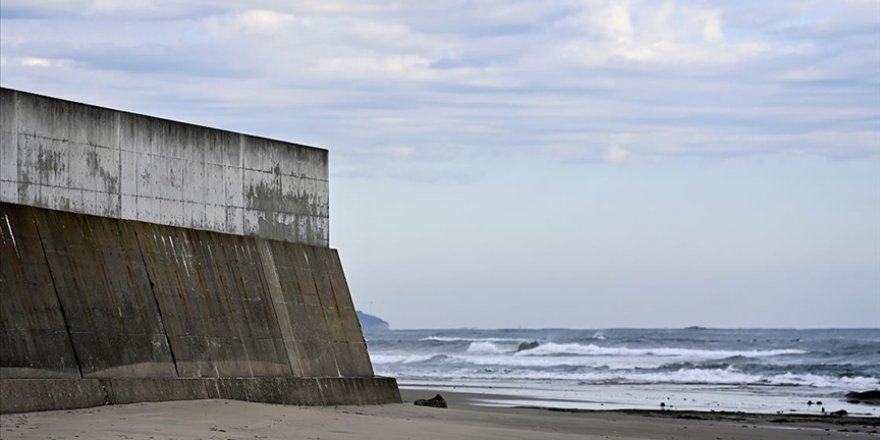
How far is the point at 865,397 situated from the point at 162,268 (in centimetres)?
1803

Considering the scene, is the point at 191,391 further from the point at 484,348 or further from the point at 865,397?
the point at 484,348

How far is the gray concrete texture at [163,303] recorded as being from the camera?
11.7 metres

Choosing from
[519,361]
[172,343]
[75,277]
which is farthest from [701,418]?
[519,361]

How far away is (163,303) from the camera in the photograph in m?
13.3

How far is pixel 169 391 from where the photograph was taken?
12.7 m

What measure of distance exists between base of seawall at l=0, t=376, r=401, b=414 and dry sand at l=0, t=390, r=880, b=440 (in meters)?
0.21

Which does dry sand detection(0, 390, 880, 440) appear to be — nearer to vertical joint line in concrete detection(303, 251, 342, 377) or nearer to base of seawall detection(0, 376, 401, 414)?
base of seawall detection(0, 376, 401, 414)

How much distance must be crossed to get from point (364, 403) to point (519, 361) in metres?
41.9

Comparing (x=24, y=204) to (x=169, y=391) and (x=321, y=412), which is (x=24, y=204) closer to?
(x=169, y=391)

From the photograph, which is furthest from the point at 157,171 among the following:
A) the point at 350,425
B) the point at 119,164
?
the point at 350,425

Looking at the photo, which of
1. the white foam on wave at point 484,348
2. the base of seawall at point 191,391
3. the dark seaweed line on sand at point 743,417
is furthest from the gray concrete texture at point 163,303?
the white foam on wave at point 484,348

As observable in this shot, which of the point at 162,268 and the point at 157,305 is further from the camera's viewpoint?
the point at 162,268

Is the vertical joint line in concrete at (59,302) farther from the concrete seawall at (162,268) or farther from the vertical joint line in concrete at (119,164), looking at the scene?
the vertical joint line in concrete at (119,164)

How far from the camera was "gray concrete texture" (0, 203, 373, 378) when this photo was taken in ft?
38.3
